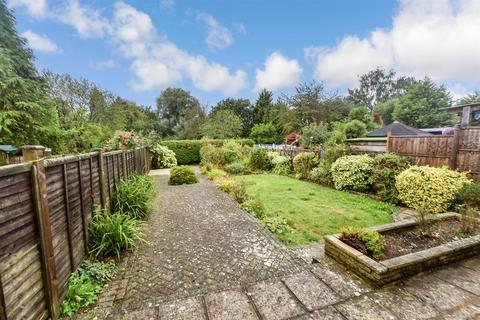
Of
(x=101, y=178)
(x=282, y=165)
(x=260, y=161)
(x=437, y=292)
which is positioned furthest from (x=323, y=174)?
(x=101, y=178)

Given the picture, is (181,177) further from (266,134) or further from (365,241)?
(266,134)

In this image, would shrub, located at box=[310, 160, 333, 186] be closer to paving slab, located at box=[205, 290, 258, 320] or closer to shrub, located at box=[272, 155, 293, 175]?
shrub, located at box=[272, 155, 293, 175]

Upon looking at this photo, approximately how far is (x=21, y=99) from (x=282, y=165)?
44.0 ft

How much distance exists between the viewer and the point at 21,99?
1074cm

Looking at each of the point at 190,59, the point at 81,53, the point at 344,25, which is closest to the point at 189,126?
the point at 190,59

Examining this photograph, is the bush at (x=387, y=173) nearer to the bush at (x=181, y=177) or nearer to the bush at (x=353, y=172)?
the bush at (x=353, y=172)

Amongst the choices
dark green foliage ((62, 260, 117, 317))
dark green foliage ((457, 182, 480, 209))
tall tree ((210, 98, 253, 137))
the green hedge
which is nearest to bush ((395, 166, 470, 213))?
dark green foliage ((457, 182, 480, 209))

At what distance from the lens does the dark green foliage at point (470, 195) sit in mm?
4461

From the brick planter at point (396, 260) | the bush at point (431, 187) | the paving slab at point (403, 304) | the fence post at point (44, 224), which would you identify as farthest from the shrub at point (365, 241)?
the fence post at point (44, 224)

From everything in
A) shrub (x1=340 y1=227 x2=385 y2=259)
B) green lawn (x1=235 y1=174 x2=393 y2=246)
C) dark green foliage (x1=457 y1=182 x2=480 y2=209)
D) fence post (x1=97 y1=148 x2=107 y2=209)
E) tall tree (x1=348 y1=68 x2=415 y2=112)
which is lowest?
green lawn (x1=235 y1=174 x2=393 y2=246)

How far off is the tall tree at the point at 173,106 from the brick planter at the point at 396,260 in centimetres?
2849

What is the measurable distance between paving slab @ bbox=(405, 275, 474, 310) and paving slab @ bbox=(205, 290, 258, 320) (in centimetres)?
176

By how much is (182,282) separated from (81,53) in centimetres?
1250

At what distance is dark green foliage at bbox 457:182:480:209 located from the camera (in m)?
4.46
